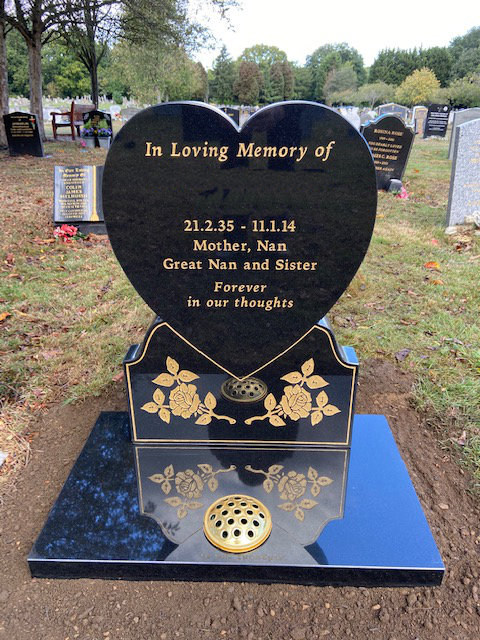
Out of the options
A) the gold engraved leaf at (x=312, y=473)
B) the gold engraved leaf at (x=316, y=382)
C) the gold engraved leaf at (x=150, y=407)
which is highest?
→ the gold engraved leaf at (x=316, y=382)

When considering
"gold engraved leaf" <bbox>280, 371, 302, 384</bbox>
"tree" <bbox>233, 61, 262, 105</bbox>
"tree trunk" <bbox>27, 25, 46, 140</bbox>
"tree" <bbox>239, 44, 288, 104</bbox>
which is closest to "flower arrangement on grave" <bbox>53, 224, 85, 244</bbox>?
"gold engraved leaf" <bbox>280, 371, 302, 384</bbox>

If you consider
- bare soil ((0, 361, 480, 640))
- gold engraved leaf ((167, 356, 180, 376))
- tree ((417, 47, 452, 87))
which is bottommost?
bare soil ((0, 361, 480, 640))

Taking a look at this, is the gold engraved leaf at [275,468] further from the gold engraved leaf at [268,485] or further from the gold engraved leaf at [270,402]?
the gold engraved leaf at [270,402]

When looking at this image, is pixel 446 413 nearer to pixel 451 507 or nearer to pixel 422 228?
pixel 451 507

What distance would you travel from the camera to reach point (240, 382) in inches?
99.7

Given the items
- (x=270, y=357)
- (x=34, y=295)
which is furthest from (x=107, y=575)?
(x=34, y=295)

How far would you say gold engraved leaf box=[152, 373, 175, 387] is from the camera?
2.46 meters

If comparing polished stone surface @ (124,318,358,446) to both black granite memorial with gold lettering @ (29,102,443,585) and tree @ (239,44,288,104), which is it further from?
tree @ (239,44,288,104)

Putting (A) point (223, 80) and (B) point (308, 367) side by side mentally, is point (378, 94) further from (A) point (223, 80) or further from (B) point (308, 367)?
(B) point (308, 367)

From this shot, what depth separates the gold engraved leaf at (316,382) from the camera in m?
2.43

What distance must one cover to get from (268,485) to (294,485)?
13 cm

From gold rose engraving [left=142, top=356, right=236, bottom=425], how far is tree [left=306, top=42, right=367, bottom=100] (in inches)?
2993

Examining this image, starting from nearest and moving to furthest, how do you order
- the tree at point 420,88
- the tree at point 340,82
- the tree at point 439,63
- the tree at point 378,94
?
the tree at point 420,88 < the tree at point 378,94 < the tree at point 439,63 < the tree at point 340,82

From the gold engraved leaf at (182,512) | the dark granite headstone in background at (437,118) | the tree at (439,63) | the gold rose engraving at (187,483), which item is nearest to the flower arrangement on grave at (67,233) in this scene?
the gold rose engraving at (187,483)
